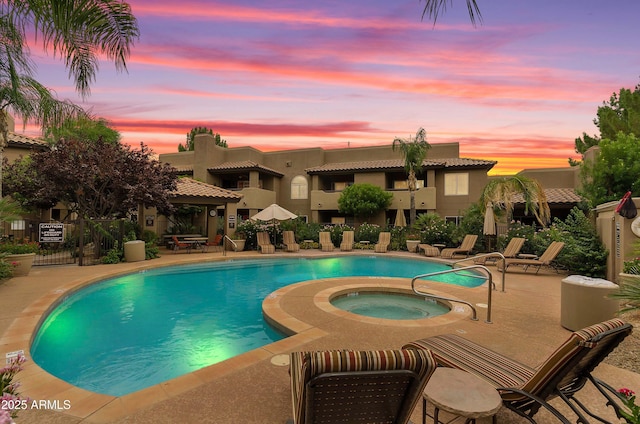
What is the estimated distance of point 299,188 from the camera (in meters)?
30.3

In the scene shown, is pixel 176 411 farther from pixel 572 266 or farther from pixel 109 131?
pixel 109 131

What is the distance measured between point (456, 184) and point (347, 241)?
11466 mm

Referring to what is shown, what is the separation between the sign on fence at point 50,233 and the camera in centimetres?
1236

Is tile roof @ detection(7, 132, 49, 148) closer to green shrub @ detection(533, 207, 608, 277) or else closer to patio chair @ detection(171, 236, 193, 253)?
patio chair @ detection(171, 236, 193, 253)

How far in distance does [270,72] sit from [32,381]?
479 inches

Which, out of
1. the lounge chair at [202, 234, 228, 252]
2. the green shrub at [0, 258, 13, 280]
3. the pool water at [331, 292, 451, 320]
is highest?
the green shrub at [0, 258, 13, 280]

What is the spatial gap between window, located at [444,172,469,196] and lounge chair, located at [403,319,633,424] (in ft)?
75.8

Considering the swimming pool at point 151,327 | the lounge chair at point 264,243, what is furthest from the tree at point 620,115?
the lounge chair at point 264,243

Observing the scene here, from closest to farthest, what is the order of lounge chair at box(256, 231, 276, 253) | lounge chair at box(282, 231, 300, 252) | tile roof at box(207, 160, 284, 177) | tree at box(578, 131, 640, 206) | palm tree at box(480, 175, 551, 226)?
palm tree at box(480, 175, 551, 226) < tree at box(578, 131, 640, 206) < lounge chair at box(256, 231, 276, 253) < lounge chair at box(282, 231, 300, 252) < tile roof at box(207, 160, 284, 177)

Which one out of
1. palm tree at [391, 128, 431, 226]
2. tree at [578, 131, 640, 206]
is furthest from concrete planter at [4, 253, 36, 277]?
tree at [578, 131, 640, 206]

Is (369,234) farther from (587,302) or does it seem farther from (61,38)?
(61,38)

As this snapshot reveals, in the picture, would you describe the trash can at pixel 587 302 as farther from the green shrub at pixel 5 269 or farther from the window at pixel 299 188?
the window at pixel 299 188

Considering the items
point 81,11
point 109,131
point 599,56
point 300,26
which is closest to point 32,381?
point 81,11

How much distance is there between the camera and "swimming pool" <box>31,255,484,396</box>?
4.95 meters
